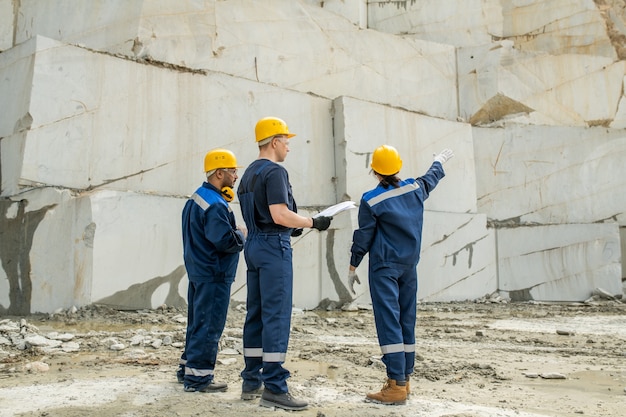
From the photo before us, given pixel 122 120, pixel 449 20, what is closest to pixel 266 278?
pixel 122 120

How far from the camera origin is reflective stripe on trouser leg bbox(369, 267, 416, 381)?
3.09 meters

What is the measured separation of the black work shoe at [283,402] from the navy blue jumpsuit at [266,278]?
28 mm

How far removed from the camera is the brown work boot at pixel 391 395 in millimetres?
2973

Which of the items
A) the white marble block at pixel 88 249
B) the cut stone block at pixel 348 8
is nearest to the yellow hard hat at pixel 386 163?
the white marble block at pixel 88 249

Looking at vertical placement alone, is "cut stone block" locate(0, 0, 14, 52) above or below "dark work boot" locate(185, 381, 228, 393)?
above

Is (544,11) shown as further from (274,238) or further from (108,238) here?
(274,238)

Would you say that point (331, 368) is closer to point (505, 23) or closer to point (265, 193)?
point (265, 193)

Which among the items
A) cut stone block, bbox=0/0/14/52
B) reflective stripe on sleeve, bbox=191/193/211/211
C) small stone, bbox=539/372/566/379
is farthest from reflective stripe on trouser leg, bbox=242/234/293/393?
cut stone block, bbox=0/0/14/52

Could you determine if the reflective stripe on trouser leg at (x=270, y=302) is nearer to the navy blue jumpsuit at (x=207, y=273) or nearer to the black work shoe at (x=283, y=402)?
the black work shoe at (x=283, y=402)

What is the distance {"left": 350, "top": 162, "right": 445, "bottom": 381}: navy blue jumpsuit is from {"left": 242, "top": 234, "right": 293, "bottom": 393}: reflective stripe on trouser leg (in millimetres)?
534

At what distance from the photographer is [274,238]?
2.97m

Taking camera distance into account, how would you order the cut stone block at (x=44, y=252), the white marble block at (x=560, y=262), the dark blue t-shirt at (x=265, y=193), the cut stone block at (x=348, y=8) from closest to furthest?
the dark blue t-shirt at (x=265, y=193) → the cut stone block at (x=44, y=252) → the white marble block at (x=560, y=262) → the cut stone block at (x=348, y=8)

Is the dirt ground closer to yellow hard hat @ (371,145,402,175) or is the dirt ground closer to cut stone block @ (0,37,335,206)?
yellow hard hat @ (371,145,402,175)

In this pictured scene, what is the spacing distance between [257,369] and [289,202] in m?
0.89
